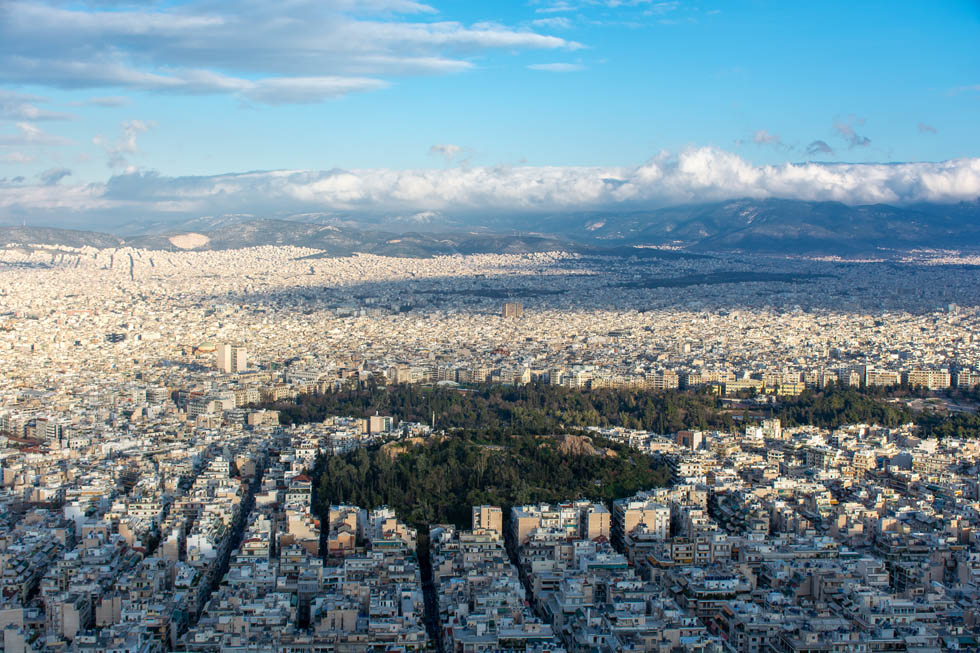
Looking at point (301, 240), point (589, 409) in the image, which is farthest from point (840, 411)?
point (301, 240)

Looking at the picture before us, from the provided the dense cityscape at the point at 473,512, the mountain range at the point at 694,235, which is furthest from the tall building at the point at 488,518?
the mountain range at the point at 694,235

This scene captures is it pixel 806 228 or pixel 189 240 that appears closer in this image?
pixel 189 240

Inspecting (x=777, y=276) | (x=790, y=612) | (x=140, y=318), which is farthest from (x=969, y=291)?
(x=790, y=612)

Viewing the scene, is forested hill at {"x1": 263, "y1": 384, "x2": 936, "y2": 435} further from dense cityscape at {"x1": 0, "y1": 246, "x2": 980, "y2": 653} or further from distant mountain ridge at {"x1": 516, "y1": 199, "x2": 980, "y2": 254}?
distant mountain ridge at {"x1": 516, "y1": 199, "x2": 980, "y2": 254}

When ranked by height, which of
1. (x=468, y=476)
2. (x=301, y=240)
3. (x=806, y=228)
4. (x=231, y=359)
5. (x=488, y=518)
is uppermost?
(x=806, y=228)

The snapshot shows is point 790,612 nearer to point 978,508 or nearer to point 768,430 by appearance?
point 978,508

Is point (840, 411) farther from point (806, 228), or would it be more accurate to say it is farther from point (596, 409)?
point (806, 228)

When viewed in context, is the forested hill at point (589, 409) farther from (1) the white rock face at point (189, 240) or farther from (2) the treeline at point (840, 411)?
(1) the white rock face at point (189, 240)
